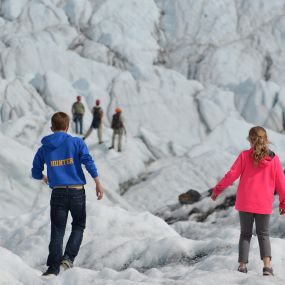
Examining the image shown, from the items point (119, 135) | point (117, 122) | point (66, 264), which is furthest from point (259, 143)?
point (119, 135)

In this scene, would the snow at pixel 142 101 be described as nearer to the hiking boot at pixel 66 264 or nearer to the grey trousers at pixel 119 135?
the grey trousers at pixel 119 135

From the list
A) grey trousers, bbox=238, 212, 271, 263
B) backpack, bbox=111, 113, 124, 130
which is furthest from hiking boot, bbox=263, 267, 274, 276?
backpack, bbox=111, 113, 124, 130

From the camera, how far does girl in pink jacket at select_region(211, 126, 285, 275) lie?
470 cm

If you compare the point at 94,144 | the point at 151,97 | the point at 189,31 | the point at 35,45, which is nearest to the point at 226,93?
the point at 151,97

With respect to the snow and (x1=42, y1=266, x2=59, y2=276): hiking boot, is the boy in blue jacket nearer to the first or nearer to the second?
(x1=42, y1=266, x2=59, y2=276): hiking boot

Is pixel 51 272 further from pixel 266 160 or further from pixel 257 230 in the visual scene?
pixel 266 160

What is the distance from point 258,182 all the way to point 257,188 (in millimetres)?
55

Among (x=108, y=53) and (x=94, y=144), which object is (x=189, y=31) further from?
(x=94, y=144)

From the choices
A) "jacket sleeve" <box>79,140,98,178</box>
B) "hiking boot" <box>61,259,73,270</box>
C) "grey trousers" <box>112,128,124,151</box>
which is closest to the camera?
"jacket sleeve" <box>79,140,98,178</box>

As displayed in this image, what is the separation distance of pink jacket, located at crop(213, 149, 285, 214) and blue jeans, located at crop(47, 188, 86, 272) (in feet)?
4.72

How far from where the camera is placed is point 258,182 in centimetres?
475

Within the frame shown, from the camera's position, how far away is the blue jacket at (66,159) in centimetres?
502

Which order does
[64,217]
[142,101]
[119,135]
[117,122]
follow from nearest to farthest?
[64,217] < [117,122] < [119,135] < [142,101]

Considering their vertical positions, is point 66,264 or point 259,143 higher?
point 259,143
